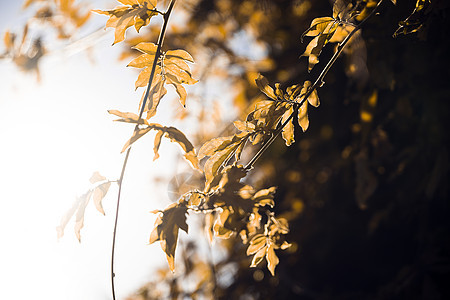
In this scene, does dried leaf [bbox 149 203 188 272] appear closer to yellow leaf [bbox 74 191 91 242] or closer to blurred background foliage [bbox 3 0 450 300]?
yellow leaf [bbox 74 191 91 242]

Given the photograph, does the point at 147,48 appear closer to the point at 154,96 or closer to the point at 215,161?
the point at 154,96

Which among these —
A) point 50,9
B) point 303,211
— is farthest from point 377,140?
point 50,9

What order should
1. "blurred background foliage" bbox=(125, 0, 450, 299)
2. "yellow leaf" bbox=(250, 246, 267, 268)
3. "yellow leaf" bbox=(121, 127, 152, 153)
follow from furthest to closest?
1. "blurred background foliage" bbox=(125, 0, 450, 299)
2. "yellow leaf" bbox=(250, 246, 267, 268)
3. "yellow leaf" bbox=(121, 127, 152, 153)

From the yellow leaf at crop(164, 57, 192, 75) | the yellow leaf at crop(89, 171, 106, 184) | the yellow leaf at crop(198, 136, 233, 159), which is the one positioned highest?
the yellow leaf at crop(164, 57, 192, 75)

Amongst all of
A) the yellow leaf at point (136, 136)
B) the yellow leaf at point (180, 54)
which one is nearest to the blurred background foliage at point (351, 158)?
the yellow leaf at point (180, 54)

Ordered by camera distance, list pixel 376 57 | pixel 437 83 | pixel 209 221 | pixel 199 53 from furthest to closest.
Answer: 1. pixel 199 53
2. pixel 437 83
3. pixel 376 57
4. pixel 209 221

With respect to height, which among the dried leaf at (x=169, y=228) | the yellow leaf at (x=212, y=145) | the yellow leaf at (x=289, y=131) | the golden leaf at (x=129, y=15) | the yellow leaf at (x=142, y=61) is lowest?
the dried leaf at (x=169, y=228)

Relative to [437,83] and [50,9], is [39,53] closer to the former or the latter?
[50,9]

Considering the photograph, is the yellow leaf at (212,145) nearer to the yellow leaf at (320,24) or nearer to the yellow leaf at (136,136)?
the yellow leaf at (136,136)

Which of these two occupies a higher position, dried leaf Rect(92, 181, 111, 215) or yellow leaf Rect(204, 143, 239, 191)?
dried leaf Rect(92, 181, 111, 215)

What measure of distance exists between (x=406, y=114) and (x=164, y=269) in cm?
172

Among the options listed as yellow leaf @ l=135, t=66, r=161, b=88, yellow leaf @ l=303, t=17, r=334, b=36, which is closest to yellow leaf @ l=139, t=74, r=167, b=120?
yellow leaf @ l=135, t=66, r=161, b=88

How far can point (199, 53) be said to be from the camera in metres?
→ 1.96

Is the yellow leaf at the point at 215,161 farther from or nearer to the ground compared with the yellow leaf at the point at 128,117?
nearer to the ground
